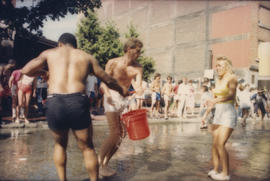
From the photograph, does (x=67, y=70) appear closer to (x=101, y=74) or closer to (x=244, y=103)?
(x=101, y=74)

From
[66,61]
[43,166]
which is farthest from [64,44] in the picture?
[43,166]

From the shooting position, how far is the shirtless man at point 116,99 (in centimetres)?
429

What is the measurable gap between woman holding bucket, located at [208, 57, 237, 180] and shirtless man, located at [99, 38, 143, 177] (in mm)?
1255

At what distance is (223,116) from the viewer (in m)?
4.19

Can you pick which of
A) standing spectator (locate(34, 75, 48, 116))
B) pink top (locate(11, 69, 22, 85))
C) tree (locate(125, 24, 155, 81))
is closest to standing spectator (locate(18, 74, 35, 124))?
pink top (locate(11, 69, 22, 85))

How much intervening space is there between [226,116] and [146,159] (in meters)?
1.86

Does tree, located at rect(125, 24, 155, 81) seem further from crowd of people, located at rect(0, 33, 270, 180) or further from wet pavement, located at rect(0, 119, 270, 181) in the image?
crowd of people, located at rect(0, 33, 270, 180)

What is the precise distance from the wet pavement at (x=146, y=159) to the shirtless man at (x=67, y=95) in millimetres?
934

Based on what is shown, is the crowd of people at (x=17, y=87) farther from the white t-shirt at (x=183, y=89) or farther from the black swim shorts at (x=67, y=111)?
the white t-shirt at (x=183, y=89)

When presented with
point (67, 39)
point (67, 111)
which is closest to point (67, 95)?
point (67, 111)

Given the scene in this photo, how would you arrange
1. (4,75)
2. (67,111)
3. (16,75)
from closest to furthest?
1. (67,111)
2. (4,75)
3. (16,75)

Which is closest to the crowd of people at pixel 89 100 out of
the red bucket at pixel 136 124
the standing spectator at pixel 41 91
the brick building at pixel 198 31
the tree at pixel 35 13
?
the red bucket at pixel 136 124

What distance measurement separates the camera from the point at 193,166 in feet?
16.0

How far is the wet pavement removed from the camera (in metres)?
4.23
